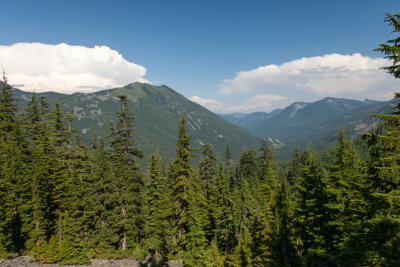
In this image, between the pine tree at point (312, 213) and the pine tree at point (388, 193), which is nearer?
the pine tree at point (388, 193)

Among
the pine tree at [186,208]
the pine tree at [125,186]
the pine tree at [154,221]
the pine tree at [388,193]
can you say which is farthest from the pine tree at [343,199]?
the pine tree at [125,186]

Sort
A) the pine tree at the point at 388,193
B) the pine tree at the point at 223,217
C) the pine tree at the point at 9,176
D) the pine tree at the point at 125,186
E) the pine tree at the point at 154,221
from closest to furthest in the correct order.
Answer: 1. the pine tree at the point at 388,193
2. the pine tree at the point at 9,176
3. the pine tree at the point at 154,221
4. the pine tree at the point at 125,186
5. the pine tree at the point at 223,217

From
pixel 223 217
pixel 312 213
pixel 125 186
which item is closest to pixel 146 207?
pixel 125 186

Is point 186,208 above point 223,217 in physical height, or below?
above

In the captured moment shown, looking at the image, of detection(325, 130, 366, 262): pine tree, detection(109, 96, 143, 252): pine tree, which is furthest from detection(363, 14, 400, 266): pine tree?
detection(109, 96, 143, 252): pine tree

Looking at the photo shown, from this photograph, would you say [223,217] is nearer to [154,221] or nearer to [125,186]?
[154,221]

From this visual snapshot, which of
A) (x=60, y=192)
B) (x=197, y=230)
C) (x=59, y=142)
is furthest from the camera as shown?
(x=59, y=142)

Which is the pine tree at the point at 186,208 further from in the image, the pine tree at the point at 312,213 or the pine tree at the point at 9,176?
the pine tree at the point at 9,176

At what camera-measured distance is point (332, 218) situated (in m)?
20.6

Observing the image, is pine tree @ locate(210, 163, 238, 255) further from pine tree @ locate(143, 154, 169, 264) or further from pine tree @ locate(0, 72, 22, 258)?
pine tree @ locate(0, 72, 22, 258)

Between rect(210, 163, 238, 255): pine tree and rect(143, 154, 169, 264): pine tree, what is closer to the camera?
rect(143, 154, 169, 264): pine tree

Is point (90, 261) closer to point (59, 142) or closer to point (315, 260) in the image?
point (59, 142)

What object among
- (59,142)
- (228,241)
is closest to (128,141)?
(59,142)

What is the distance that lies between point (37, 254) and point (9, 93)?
78.1 ft
